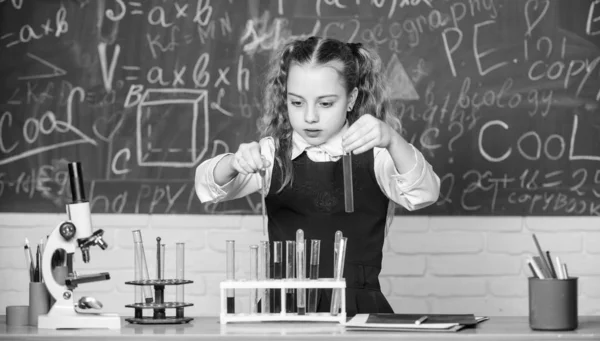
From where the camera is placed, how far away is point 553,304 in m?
1.66

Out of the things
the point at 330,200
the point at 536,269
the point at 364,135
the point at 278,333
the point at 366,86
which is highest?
the point at 366,86

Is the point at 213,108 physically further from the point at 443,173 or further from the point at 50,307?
the point at 50,307

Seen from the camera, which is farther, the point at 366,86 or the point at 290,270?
the point at 366,86

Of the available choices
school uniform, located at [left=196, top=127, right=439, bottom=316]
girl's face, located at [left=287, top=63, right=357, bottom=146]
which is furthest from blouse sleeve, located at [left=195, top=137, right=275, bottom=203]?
girl's face, located at [left=287, top=63, right=357, bottom=146]

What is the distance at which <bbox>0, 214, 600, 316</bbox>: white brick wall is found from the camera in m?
3.11

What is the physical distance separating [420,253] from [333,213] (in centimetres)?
87

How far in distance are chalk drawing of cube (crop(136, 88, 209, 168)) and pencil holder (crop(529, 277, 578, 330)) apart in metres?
1.66

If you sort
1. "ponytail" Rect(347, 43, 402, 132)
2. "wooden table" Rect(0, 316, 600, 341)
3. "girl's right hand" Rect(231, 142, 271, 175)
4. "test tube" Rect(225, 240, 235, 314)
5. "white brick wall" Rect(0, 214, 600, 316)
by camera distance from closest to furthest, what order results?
"wooden table" Rect(0, 316, 600, 341) → "test tube" Rect(225, 240, 235, 314) → "girl's right hand" Rect(231, 142, 271, 175) → "ponytail" Rect(347, 43, 402, 132) → "white brick wall" Rect(0, 214, 600, 316)

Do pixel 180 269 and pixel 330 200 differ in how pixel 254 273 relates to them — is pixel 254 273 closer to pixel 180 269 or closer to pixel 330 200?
pixel 180 269

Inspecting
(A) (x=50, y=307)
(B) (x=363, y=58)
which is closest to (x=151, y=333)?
(A) (x=50, y=307)

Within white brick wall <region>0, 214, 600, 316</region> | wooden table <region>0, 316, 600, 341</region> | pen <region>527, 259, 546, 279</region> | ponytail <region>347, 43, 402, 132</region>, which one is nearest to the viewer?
wooden table <region>0, 316, 600, 341</region>

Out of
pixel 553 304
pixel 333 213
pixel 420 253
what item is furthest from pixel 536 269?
pixel 420 253

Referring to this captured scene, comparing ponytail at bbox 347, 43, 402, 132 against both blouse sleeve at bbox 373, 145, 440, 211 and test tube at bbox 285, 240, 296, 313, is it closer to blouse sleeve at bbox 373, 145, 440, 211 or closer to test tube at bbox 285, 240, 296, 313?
blouse sleeve at bbox 373, 145, 440, 211

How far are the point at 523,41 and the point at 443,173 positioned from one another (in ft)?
1.74
